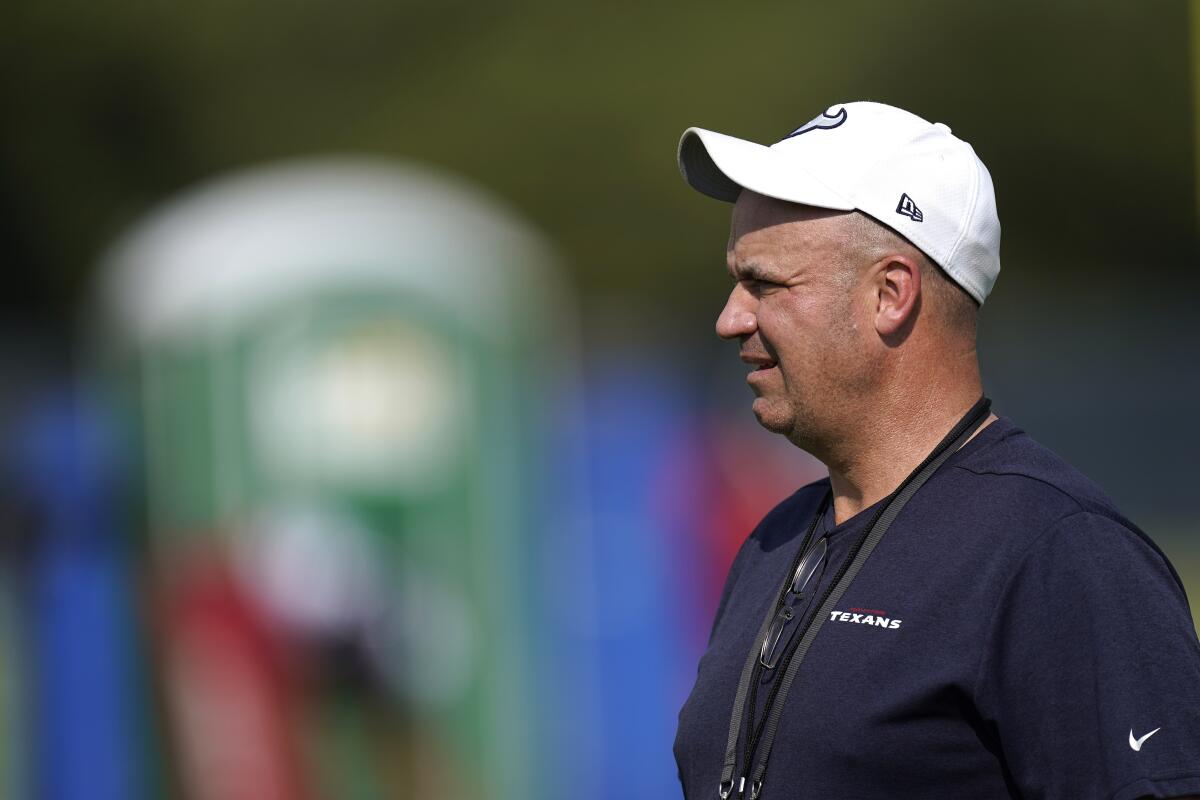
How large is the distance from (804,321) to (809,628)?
0.39 meters

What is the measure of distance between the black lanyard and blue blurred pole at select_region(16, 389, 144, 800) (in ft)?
14.5

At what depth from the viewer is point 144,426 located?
5988 millimetres

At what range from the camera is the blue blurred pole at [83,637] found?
5.74 m

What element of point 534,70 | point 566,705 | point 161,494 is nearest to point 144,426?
point 161,494

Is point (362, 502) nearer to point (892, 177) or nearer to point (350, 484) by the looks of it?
A: point (350, 484)

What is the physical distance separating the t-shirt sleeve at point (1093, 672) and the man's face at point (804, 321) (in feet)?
1.19

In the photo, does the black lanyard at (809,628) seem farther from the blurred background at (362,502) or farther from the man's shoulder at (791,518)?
the blurred background at (362,502)

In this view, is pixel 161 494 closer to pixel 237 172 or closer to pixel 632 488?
pixel 632 488

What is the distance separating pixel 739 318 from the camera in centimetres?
197

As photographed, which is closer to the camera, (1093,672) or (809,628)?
(1093,672)

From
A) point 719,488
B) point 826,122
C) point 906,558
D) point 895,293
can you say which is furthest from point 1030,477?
point 719,488

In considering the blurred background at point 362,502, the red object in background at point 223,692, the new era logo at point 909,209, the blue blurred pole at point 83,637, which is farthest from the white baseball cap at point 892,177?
the blue blurred pole at point 83,637

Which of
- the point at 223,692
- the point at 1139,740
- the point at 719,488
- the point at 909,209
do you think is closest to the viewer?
the point at 1139,740

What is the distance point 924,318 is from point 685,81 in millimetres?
8078
